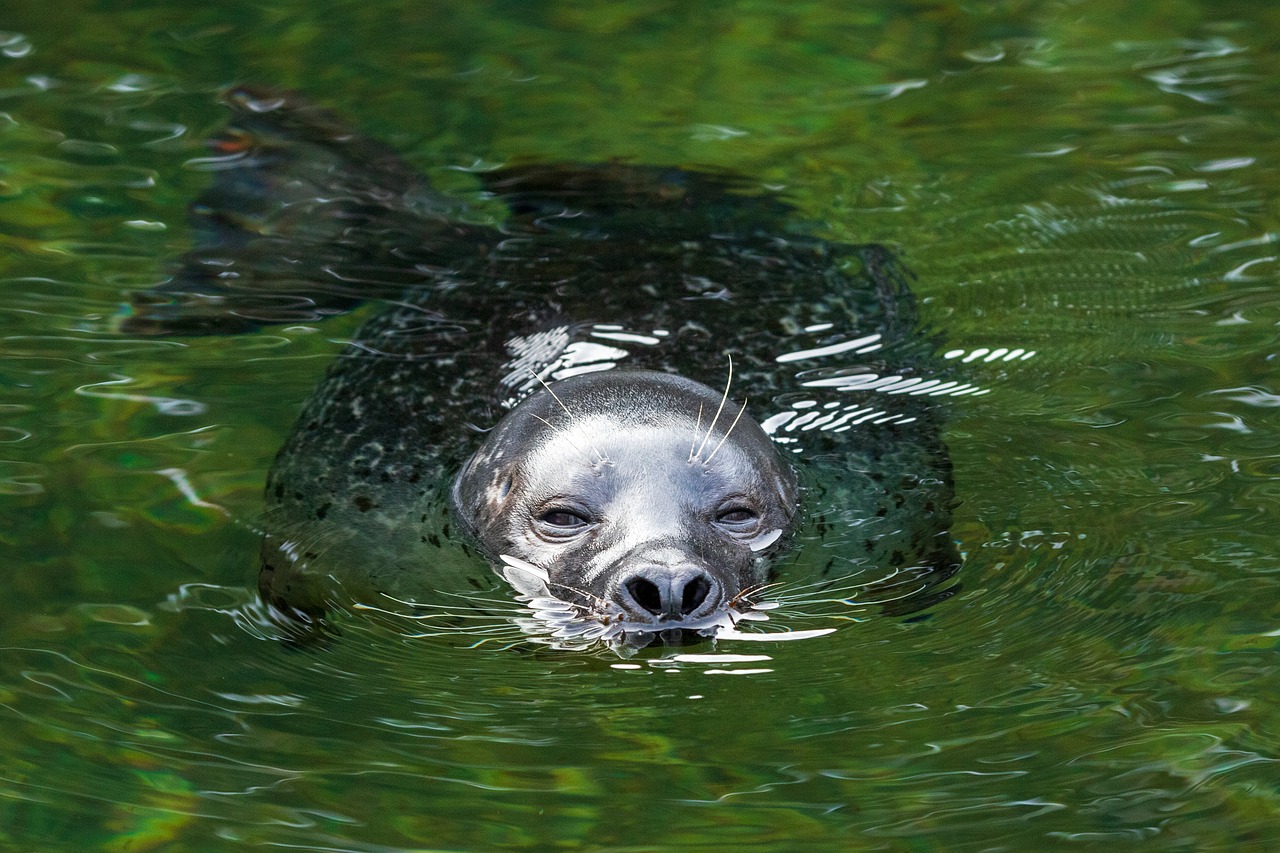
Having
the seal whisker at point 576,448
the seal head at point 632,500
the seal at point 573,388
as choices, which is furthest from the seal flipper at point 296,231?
the seal whisker at point 576,448

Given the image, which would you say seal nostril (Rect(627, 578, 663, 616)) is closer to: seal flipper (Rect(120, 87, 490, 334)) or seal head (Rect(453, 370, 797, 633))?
seal head (Rect(453, 370, 797, 633))

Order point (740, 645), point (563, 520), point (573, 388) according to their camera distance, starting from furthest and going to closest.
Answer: point (573, 388), point (563, 520), point (740, 645)

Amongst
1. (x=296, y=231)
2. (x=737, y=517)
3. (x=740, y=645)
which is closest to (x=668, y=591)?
(x=740, y=645)

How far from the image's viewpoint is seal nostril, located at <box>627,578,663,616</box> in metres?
3.94

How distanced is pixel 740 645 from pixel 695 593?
9.7 inches

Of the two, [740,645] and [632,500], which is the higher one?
[632,500]

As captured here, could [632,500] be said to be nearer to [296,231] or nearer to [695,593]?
[695,593]

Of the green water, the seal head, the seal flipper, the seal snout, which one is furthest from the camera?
the seal flipper

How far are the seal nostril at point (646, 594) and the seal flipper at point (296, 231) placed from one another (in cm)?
287

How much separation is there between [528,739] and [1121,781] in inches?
55.5

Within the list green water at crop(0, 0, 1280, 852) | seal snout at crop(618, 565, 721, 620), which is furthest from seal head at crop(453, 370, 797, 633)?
green water at crop(0, 0, 1280, 852)

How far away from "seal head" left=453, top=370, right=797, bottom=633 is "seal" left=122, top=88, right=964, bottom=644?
0.03 ft

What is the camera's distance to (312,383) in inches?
233

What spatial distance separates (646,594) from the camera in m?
3.97
